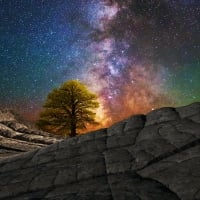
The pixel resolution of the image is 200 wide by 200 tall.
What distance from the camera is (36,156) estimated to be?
13773 millimetres

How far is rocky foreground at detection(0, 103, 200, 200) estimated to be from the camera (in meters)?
8.78

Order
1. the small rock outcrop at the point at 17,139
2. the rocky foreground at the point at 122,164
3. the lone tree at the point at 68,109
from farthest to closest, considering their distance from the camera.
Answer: the lone tree at the point at 68,109, the small rock outcrop at the point at 17,139, the rocky foreground at the point at 122,164

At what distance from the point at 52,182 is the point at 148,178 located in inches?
115

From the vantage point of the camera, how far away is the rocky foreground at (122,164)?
878 cm

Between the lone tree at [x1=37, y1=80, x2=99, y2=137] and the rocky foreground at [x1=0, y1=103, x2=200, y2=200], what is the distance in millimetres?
27715

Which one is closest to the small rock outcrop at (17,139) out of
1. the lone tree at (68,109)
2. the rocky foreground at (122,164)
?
the lone tree at (68,109)

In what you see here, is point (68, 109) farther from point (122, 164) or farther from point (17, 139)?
point (122, 164)

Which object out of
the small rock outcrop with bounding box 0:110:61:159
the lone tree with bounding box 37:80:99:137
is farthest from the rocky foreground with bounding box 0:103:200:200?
the lone tree with bounding box 37:80:99:137

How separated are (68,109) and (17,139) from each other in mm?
13906

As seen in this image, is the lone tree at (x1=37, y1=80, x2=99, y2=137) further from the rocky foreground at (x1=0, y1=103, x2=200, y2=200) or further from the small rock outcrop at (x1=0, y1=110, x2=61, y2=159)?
the rocky foreground at (x1=0, y1=103, x2=200, y2=200)

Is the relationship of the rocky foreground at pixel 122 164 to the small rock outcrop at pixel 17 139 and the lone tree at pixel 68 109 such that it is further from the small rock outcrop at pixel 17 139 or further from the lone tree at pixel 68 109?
the lone tree at pixel 68 109

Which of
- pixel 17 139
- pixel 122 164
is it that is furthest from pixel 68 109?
pixel 122 164

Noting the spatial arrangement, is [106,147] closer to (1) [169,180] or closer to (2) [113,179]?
(2) [113,179]

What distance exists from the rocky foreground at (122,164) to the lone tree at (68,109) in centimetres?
2771
